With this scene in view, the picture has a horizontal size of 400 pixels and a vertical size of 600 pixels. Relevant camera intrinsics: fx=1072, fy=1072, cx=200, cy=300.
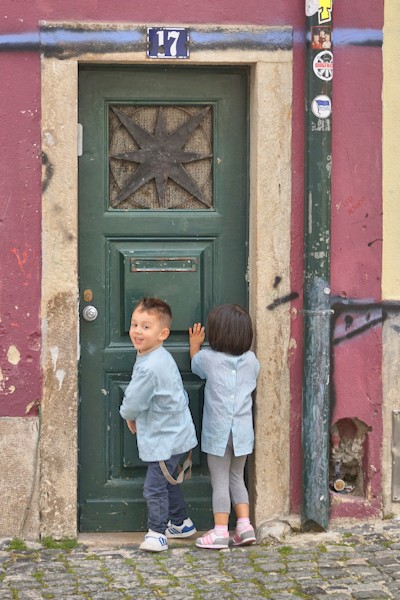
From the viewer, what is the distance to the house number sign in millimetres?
5430

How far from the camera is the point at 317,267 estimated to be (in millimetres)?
5527

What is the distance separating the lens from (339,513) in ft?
18.7

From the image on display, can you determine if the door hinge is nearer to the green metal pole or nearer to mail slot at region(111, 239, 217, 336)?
mail slot at region(111, 239, 217, 336)

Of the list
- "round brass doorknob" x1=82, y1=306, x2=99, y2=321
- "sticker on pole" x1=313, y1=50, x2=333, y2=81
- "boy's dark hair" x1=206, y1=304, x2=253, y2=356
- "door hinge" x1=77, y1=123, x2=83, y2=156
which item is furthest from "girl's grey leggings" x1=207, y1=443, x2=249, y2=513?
"sticker on pole" x1=313, y1=50, x2=333, y2=81

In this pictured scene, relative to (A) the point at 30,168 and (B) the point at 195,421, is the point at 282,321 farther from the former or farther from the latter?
(A) the point at 30,168

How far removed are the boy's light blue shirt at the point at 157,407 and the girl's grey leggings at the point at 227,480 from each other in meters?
0.18

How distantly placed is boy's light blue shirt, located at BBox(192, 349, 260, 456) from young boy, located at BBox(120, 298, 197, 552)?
0.12 metres

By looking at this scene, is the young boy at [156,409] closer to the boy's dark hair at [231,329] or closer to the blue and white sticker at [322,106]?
the boy's dark hair at [231,329]

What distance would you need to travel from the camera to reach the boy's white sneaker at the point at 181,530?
5645mm

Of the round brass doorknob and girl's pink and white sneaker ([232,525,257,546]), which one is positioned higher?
the round brass doorknob

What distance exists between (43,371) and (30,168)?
1.04 metres

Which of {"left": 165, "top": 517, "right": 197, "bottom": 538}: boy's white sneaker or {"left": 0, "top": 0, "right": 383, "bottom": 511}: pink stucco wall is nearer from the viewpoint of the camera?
{"left": 0, "top": 0, "right": 383, "bottom": 511}: pink stucco wall

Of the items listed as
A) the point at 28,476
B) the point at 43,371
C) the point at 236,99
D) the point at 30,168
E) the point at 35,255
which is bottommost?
the point at 28,476

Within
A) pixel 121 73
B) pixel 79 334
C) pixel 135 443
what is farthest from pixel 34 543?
pixel 121 73
